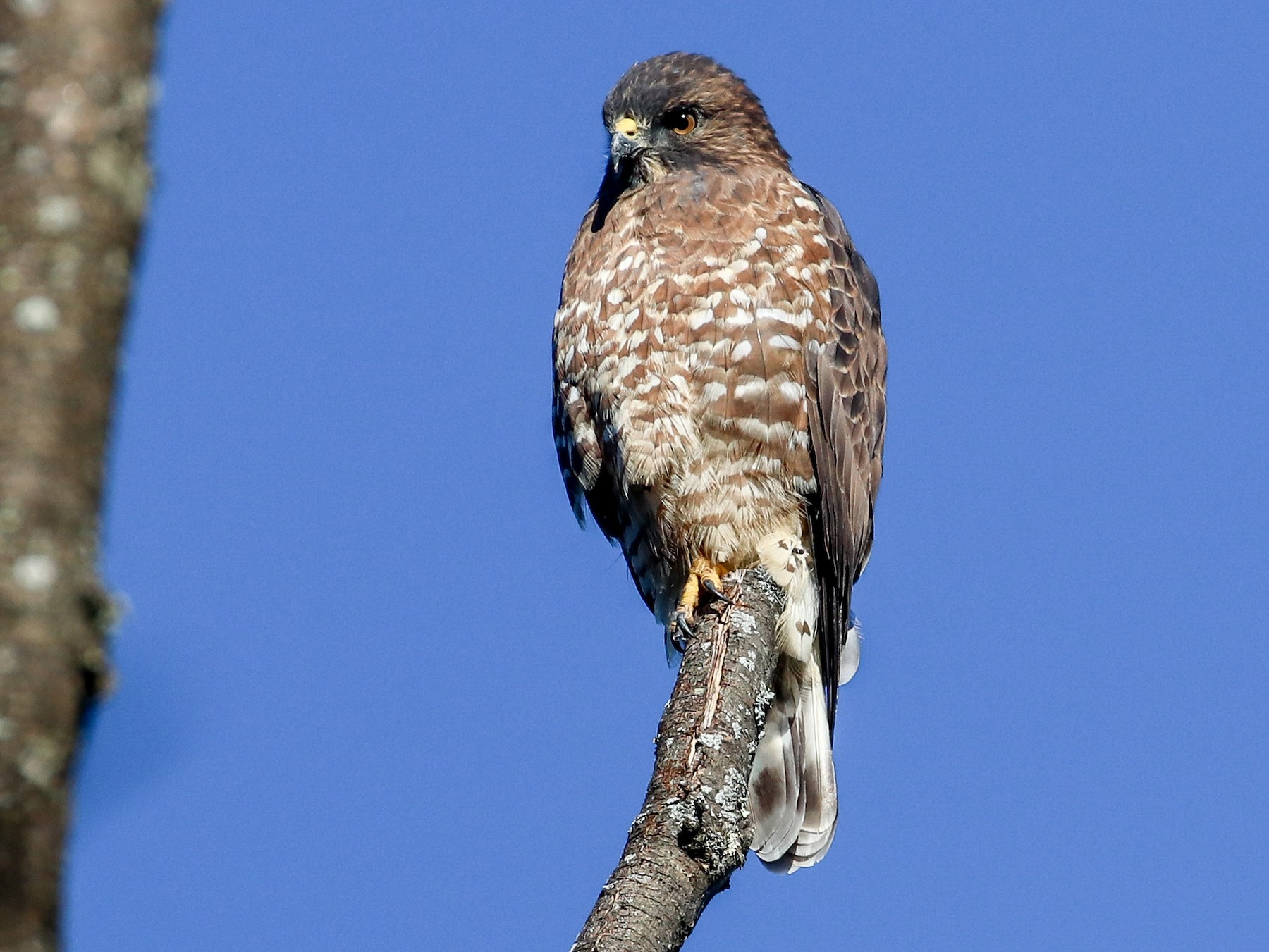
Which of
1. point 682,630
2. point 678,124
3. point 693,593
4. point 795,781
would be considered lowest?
point 795,781

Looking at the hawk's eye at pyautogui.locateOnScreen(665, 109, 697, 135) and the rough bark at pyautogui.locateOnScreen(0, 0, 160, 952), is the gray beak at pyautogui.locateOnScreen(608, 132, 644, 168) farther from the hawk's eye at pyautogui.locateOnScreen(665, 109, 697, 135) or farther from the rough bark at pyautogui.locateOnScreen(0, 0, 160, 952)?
the rough bark at pyautogui.locateOnScreen(0, 0, 160, 952)

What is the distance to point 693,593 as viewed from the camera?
580 cm

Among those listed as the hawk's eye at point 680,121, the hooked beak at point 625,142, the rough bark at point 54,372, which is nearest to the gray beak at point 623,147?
the hooked beak at point 625,142

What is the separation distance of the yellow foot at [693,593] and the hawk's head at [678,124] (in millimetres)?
1574

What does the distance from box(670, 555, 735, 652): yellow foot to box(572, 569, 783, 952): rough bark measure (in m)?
0.61

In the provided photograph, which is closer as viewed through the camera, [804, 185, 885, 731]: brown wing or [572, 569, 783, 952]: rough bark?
[572, 569, 783, 952]: rough bark

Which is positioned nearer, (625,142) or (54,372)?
(54,372)

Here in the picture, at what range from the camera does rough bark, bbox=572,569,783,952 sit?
3.29 metres

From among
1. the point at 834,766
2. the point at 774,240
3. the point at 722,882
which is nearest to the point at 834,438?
the point at 774,240

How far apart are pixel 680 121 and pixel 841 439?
1.65 m

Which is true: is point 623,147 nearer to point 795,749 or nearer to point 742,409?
point 742,409

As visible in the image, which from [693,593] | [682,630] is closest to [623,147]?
[693,593]

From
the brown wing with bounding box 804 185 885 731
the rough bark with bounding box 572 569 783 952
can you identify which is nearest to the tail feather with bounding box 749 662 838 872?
the brown wing with bounding box 804 185 885 731

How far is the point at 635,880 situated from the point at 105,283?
2.31m
